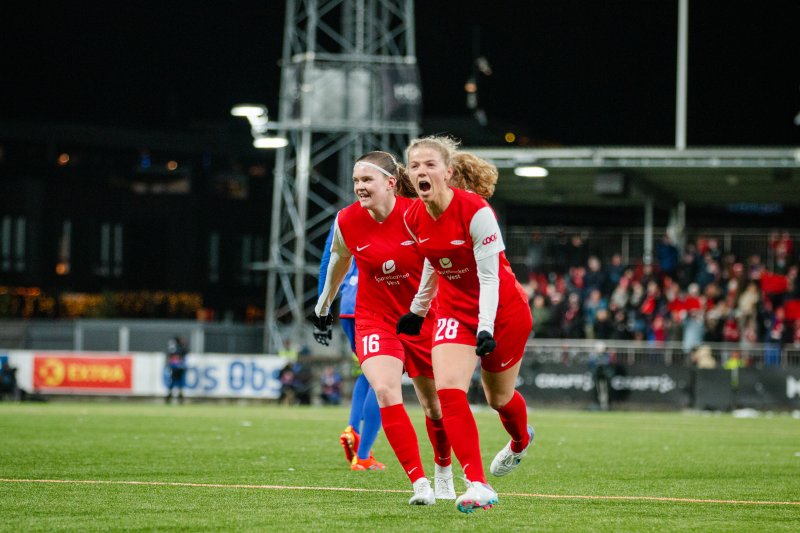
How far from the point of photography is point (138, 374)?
29969mm

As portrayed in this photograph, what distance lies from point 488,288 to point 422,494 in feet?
4.45

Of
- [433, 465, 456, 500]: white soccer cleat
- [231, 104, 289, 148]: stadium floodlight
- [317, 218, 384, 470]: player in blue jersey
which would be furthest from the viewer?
[231, 104, 289, 148]: stadium floodlight

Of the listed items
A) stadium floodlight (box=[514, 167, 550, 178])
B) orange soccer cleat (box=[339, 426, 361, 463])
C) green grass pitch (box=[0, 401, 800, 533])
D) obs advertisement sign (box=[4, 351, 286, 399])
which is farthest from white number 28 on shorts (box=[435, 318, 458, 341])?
stadium floodlight (box=[514, 167, 550, 178])

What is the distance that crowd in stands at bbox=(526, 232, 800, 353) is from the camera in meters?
27.4

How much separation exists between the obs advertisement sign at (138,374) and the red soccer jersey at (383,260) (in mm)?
21267

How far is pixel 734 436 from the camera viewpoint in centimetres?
1628

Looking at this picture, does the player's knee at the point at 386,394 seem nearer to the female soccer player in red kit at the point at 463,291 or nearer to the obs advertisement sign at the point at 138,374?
the female soccer player in red kit at the point at 463,291

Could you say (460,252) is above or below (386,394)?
above

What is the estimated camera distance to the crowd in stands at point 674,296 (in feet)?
89.8

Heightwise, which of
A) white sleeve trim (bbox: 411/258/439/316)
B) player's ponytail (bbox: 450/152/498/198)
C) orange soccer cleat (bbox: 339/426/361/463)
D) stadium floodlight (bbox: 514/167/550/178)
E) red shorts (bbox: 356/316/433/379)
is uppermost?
stadium floodlight (bbox: 514/167/550/178)

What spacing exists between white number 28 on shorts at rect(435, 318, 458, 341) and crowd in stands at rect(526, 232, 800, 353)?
794 inches

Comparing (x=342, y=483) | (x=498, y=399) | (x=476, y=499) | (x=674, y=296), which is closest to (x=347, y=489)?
(x=342, y=483)

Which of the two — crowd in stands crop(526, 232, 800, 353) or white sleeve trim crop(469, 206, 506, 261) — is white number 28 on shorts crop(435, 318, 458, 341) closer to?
white sleeve trim crop(469, 206, 506, 261)

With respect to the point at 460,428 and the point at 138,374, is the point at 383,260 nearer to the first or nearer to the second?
the point at 460,428
